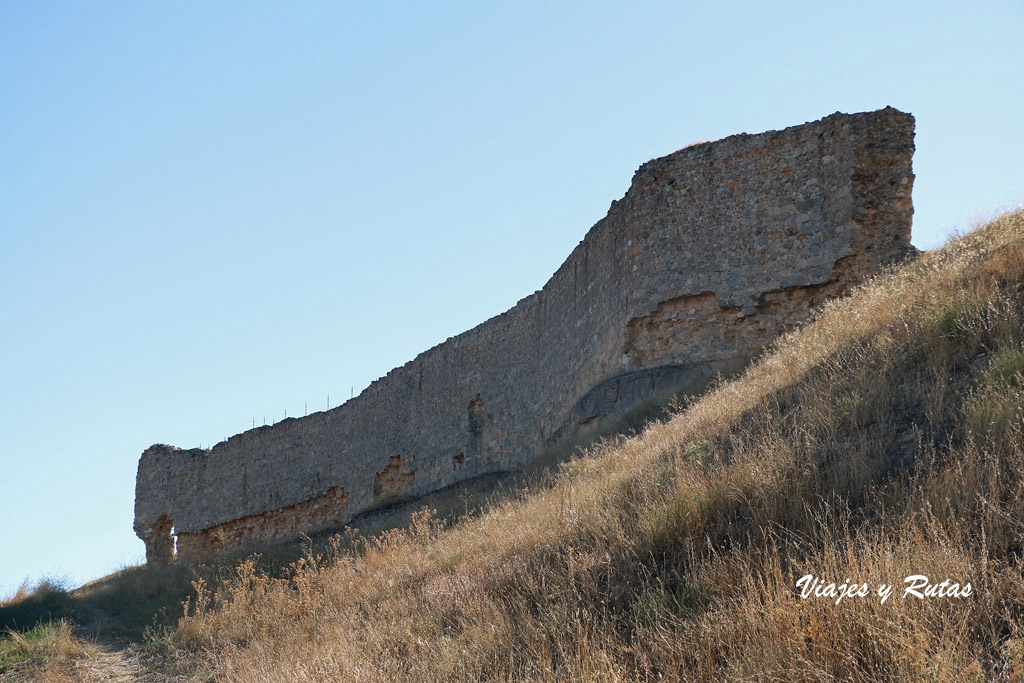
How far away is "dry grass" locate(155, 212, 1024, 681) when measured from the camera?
9.77 ft

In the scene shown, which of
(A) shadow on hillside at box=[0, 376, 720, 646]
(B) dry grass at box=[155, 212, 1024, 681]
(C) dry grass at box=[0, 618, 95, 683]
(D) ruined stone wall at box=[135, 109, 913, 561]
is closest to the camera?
(B) dry grass at box=[155, 212, 1024, 681]

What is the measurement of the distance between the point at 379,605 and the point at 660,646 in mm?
2802

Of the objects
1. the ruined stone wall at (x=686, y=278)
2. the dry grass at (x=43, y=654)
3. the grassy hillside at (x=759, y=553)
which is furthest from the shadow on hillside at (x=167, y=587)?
the grassy hillside at (x=759, y=553)

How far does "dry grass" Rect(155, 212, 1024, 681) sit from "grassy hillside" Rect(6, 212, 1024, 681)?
1 cm

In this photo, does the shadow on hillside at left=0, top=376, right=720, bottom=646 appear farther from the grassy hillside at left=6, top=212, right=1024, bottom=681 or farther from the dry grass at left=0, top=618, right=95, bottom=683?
the grassy hillside at left=6, top=212, right=1024, bottom=681

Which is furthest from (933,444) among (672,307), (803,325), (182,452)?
(182,452)

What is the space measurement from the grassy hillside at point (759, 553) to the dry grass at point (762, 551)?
0.01 meters

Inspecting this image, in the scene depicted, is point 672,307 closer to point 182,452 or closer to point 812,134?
point 812,134

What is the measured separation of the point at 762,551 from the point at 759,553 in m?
0.06

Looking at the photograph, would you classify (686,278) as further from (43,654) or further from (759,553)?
(43,654)

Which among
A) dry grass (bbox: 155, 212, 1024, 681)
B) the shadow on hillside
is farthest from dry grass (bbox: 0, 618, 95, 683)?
dry grass (bbox: 155, 212, 1024, 681)

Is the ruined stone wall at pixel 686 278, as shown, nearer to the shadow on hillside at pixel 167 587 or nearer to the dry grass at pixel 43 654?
the shadow on hillside at pixel 167 587

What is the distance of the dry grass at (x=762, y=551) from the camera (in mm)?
2979

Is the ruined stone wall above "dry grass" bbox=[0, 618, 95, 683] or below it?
above
